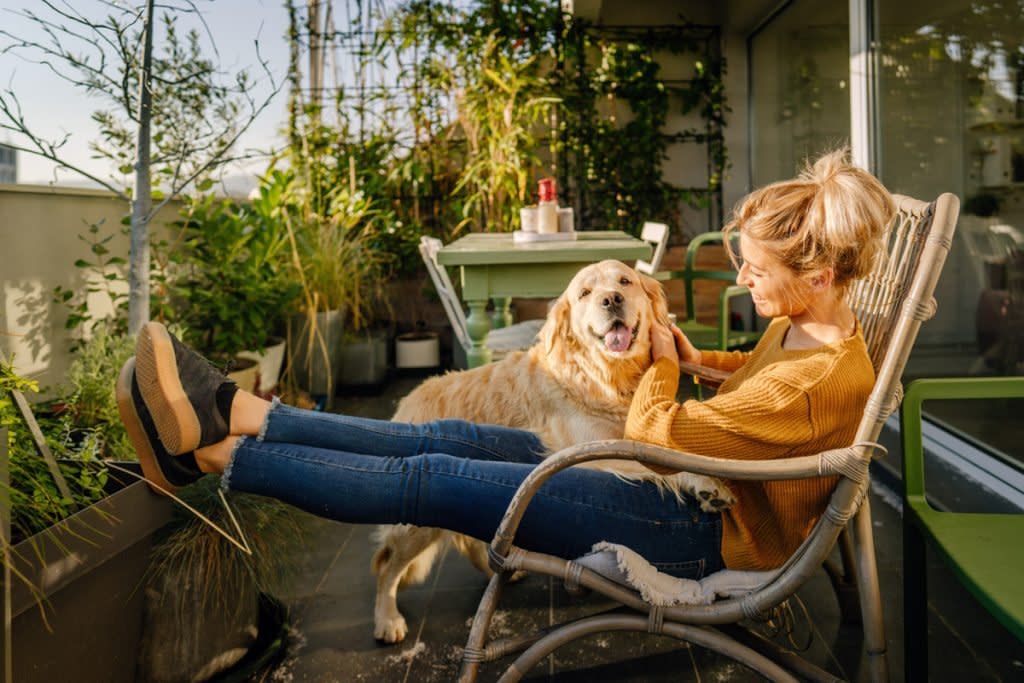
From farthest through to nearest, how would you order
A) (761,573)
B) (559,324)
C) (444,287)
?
(444,287)
(559,324)
(761,573)

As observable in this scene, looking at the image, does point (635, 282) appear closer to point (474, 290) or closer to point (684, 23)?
point (474, 290)

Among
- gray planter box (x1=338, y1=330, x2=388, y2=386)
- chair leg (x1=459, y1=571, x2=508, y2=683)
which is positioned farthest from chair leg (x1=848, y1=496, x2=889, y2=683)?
gray planter box (x1=338, y1=330, x2=388, y2=386)

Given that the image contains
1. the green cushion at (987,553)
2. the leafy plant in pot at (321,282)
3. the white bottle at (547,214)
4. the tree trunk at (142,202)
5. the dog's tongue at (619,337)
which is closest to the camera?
the green cushion at (987,553)

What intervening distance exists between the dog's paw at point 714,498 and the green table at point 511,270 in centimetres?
167

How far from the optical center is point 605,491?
150 cm

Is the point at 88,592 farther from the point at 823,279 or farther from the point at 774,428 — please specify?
the point at 823,279

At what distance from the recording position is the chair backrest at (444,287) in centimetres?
321

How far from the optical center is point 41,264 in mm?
2961

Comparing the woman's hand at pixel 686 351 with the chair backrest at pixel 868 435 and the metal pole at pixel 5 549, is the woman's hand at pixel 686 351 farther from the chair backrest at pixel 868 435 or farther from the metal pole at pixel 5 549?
the metal pole at pixel 5 549

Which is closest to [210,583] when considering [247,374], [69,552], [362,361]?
[69,552]

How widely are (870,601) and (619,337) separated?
0.79 m

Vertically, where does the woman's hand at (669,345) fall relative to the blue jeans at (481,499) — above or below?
above

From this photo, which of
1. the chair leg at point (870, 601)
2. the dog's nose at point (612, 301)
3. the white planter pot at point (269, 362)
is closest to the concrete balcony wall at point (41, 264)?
the white planter pot at point (269, 362)

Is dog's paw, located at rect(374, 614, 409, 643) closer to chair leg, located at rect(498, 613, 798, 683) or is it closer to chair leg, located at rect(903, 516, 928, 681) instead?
chair leg, located at rect(498, 613, 798, 683)
